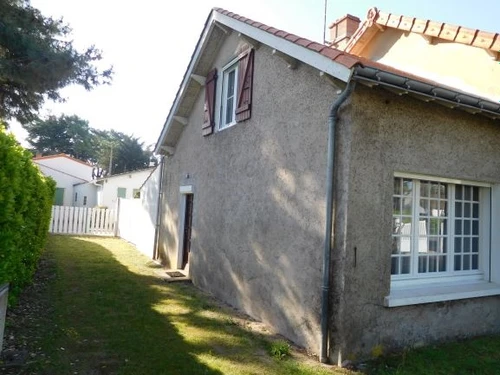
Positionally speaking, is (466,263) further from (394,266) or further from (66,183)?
(66,183)

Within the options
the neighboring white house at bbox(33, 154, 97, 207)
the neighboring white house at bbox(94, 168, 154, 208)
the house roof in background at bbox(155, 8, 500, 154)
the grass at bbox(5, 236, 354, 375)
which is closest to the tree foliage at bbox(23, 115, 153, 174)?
the neighboring white house at bbox(33, 154, 97, 207)

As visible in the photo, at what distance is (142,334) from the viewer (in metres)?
6.19

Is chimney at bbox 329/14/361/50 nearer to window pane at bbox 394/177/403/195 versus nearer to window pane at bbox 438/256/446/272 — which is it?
window pane at bbox 394/177/403/195

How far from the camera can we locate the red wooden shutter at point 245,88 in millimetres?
8062

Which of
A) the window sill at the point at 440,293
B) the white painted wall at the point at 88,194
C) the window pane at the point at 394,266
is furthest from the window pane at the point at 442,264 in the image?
the white painted wall at the point at 88,194

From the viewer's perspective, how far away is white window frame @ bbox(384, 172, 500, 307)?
5.85 m

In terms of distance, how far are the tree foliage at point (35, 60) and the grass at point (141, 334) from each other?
6.05 meters

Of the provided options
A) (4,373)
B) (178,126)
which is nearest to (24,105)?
(178,126)

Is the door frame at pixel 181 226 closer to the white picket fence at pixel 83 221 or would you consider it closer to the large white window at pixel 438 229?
the large white window at pixel 438 229

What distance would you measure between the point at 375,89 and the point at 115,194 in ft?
98.6

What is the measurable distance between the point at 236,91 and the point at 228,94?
82 centimetres

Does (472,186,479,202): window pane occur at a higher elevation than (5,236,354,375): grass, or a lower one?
higher

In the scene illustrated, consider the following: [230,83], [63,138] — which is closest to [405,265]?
[230,83]

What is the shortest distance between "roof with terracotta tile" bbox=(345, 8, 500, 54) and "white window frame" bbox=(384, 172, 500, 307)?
9.38 feet
